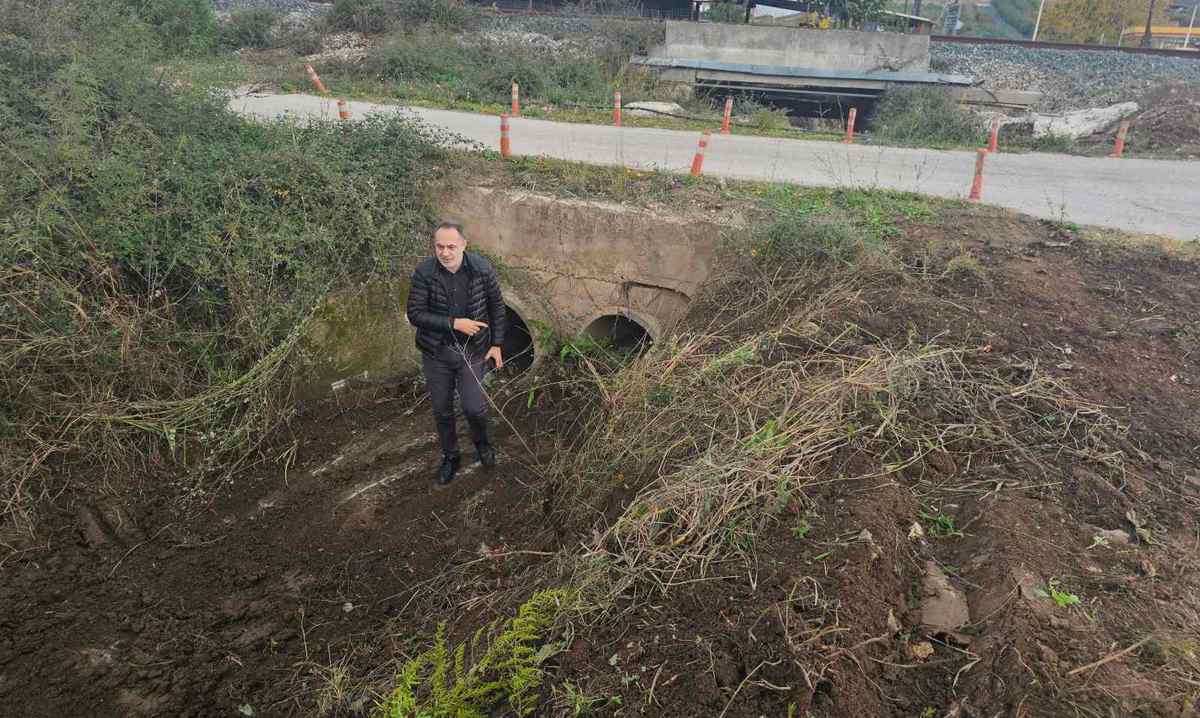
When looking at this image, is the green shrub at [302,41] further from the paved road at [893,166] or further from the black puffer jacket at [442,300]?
the black puffer jacket at [442,300]

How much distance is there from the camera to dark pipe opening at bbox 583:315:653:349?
29.5 ft

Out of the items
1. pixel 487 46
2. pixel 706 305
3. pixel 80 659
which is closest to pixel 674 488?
pixel 706 305

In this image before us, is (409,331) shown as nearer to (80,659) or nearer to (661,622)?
(80,659)

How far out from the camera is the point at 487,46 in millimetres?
18062

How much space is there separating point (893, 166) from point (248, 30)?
16.8 meters

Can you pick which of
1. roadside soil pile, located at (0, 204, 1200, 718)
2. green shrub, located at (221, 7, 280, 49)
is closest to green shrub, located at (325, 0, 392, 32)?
green shrub, located at (221, 7, 280, 49)

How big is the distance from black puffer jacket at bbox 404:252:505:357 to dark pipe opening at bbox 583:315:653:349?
3.37 m

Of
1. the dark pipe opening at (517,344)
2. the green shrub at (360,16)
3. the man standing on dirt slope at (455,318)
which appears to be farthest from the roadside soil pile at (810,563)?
the green shrub at (360,16)

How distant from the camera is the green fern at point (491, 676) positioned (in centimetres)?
316

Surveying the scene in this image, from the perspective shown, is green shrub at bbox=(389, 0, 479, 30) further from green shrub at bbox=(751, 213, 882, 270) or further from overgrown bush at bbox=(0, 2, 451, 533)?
green shrub at bbox=(751, 213, 882, 270)

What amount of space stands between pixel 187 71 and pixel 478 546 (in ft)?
25.5

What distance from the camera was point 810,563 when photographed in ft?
11.2

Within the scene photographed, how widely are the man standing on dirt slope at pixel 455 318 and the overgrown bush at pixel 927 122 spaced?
1052 cm

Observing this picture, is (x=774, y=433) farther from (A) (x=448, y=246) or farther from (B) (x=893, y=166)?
(B) (x=893, y=166)
